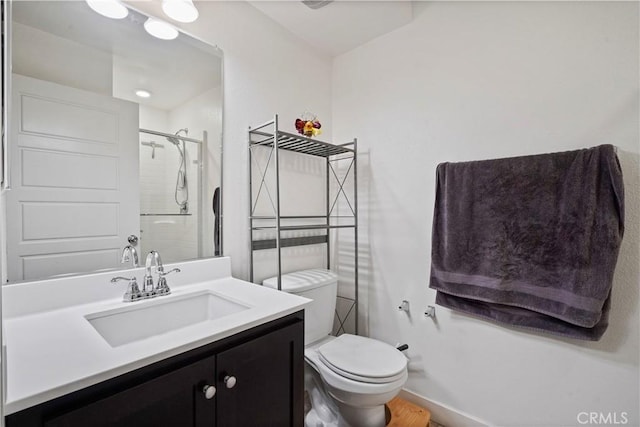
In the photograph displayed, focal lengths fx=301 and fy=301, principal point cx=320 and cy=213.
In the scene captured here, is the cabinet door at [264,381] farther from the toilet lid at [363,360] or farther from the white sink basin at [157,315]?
the toilet lid at [363,360]

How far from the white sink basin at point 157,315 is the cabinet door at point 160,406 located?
329 mm

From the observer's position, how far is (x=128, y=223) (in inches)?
48.2

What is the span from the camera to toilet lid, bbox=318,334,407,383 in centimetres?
129

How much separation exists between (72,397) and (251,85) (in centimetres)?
151

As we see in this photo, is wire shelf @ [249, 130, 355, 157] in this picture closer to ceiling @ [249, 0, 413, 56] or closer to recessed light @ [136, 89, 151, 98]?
recessed light @ [136, 89, 151, 98]

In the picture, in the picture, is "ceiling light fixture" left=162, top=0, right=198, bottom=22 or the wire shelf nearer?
"ceiling light fixture" left=162, top=0, right=198, bottom=22

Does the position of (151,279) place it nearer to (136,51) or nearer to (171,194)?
(171,194)

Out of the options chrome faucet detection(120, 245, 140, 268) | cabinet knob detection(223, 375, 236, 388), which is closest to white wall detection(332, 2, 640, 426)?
cabinet knob detection(223, 375, 236, 388)

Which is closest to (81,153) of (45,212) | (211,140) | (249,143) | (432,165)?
(45,212)

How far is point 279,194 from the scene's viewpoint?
169 cm

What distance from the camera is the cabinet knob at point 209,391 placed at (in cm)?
81

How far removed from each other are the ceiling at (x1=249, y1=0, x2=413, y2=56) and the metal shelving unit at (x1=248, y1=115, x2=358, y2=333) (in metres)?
0.61

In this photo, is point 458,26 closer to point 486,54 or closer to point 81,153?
point 486,54

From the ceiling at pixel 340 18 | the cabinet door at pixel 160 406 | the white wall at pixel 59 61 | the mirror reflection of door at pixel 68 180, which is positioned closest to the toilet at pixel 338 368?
the cabinet door at pixel 160 406
